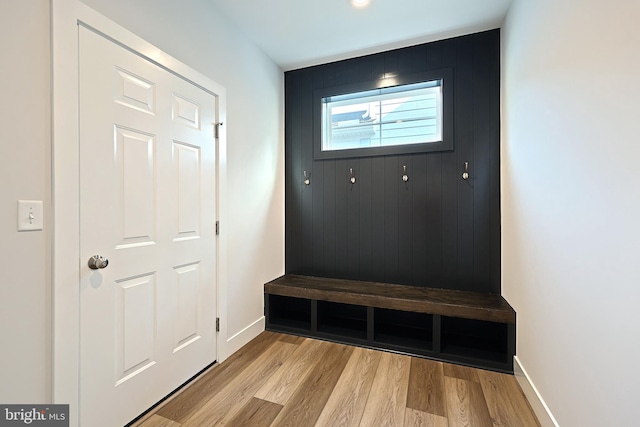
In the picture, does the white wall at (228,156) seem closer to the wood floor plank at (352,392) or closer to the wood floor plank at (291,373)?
the wood floor plank at (291,373)

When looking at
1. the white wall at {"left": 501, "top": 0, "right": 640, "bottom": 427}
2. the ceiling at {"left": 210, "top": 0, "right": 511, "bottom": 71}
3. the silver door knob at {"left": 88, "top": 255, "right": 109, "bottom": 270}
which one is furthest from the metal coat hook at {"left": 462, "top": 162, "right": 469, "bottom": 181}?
the silver door knob at {"left": 88, "top": 255, "right": 109, "bottom": 270}

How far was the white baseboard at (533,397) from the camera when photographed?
1416 mm

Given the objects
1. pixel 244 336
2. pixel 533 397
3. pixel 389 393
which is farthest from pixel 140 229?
pixel 533 397

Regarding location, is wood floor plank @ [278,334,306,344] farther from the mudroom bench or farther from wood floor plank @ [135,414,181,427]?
wood floor plank @ [135,414,181,427]

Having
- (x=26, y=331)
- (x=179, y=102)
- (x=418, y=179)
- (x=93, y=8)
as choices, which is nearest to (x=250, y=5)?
(x=179, y=102)

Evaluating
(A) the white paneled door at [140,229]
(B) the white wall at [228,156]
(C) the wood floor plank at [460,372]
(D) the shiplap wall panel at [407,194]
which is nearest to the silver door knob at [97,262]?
(A) the white paneled door at [140,229]

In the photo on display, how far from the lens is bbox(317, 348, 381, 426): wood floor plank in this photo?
1.55 meters

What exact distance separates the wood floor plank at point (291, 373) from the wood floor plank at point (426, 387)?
73 cm

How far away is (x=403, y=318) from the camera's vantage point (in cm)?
270

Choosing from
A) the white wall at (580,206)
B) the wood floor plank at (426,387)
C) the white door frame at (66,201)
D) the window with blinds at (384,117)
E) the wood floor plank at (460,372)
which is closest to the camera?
the white wall at (580,206)

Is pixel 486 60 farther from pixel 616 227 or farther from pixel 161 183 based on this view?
pixel 161 183

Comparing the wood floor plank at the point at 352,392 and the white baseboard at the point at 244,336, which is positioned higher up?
the white baseboard at the point at 244,336

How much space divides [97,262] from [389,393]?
72.8 inches

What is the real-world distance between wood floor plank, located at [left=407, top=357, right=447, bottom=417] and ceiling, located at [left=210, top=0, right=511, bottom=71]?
274 centimetres
